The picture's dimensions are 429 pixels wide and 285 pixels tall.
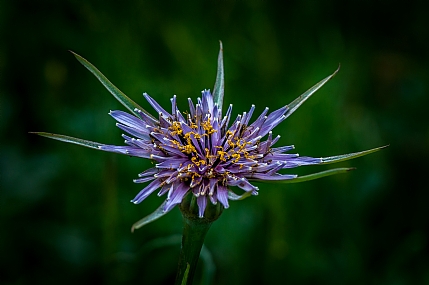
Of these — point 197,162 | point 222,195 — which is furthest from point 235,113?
point 222,195

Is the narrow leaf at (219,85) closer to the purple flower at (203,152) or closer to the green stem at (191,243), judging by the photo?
the purple flower at (203,152)

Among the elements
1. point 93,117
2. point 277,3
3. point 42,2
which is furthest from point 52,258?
point 277,3

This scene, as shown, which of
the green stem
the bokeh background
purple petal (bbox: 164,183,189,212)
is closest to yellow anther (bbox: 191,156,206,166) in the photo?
purple petal (bbox: 164,183,189,212)

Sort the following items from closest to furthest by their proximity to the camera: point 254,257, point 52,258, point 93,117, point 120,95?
point 120,95
point 52,258
point 254,257
point 93,117

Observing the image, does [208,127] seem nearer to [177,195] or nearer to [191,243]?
[177,195]

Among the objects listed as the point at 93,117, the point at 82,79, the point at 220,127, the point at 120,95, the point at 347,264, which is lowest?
the point at 347,264

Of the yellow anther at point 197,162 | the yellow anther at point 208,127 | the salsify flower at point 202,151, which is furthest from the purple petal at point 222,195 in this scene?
the yellow anther at point 208,127

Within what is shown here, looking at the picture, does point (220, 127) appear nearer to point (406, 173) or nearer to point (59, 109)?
point (59, 109)
